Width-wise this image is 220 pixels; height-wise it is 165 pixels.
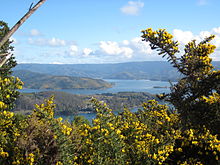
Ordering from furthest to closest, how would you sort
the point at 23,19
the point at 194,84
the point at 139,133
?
the point at 194,84
the point at 139,133
the point at 23,19

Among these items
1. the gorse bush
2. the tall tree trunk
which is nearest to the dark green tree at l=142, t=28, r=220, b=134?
the gorse bush

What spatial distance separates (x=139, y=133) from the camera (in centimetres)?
672

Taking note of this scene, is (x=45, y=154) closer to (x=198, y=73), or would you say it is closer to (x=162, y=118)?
(x=162, y=118)

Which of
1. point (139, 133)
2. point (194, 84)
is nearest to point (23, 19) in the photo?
point (139, 133)

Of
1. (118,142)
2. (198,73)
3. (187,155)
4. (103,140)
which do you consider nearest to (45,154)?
(103,140)

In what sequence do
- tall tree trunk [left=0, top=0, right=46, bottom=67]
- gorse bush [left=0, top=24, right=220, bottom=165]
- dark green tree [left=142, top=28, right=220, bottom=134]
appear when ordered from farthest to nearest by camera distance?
dark green tree [left=142, top=28, right=220, bottom=134], gorse bush [left=0, top=24, right=220, bottom=165], tall tree trunk [left=0, top=0, right=46, bottom=67]

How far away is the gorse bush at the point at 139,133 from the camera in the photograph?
553cm

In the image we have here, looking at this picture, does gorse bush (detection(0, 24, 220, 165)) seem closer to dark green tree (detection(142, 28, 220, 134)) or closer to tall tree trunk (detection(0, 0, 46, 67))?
dark green tree (detection(142, 28, 220, 134))

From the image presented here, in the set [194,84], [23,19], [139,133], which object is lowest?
[139,133]

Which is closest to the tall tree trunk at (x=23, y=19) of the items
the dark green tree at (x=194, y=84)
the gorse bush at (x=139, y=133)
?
the gorse bush at (x=139, y=133)

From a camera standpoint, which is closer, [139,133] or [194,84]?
[139,133]

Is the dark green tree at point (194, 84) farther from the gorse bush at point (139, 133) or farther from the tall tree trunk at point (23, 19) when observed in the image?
the tall tree trunk at point (23, 19)

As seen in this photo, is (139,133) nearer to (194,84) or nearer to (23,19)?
(194,84)

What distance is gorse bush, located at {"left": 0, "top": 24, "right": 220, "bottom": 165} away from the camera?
5531 millimetres
